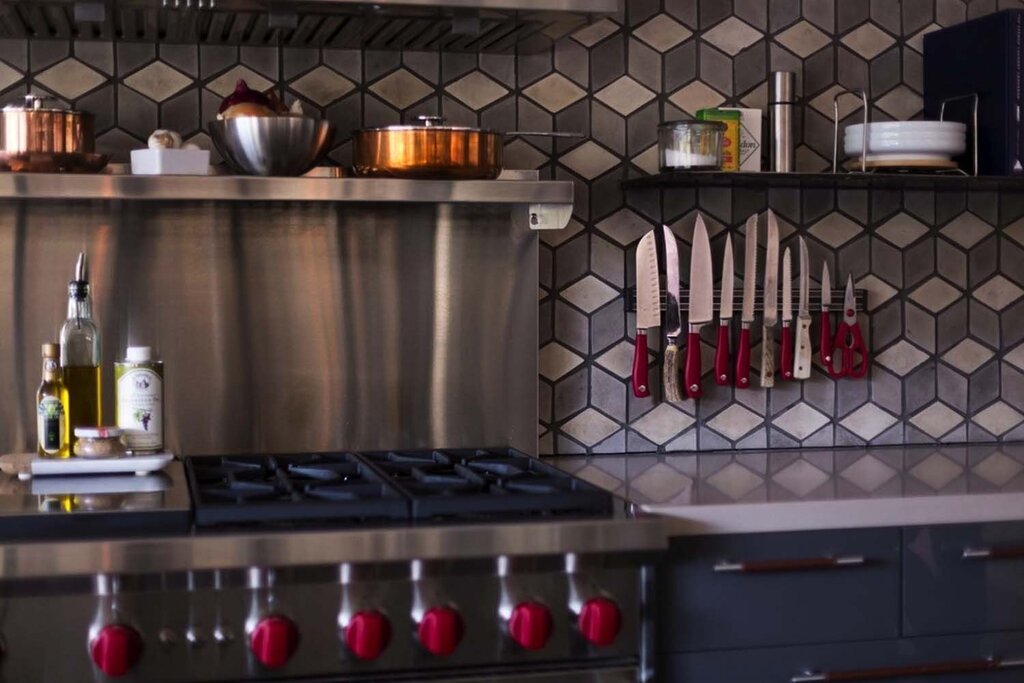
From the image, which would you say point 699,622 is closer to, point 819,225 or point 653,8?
point 819,225

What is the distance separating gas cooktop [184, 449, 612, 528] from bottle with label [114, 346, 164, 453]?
0.08 metres

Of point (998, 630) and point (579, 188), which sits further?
point (579, 188)

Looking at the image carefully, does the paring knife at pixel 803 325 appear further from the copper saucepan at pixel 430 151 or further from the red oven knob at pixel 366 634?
the red oven knob at pixel 366 634

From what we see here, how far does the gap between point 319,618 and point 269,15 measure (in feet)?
2.99

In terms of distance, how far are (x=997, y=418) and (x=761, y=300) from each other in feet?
1.81

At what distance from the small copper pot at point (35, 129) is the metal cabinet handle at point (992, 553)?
4.63 feet

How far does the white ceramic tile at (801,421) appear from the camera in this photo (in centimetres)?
256

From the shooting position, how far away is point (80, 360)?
7.00 feet

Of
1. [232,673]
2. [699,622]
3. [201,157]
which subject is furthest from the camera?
[201,157]

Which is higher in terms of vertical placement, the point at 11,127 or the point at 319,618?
the point at 11,127

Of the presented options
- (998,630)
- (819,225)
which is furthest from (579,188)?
(998,630)

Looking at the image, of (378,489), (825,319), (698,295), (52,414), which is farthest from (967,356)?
(52,414)

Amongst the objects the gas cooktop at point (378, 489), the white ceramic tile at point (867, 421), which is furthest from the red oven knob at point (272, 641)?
the white ceramic tile at point (867, 421)

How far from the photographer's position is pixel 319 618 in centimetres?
172
